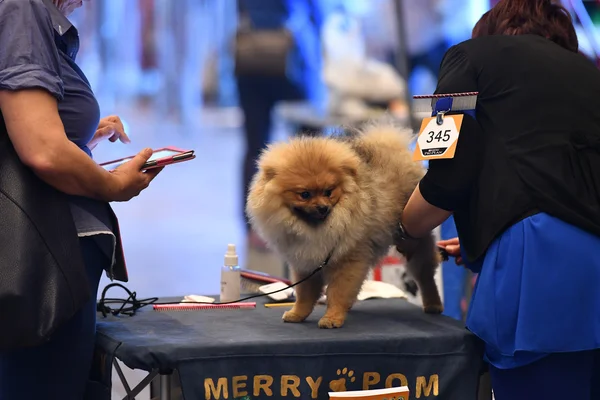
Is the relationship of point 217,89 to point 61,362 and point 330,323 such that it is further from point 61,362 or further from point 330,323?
point 61,362

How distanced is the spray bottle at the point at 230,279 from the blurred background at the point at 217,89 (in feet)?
6.31

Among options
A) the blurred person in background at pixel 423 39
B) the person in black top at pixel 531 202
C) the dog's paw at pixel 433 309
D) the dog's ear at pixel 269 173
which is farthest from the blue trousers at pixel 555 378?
the blurred person in background at pixel 423 39

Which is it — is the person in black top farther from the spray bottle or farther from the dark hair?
the spray bottle

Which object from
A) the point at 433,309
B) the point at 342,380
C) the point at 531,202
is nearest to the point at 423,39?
the point at 433,309

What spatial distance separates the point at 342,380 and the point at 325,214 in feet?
1.60

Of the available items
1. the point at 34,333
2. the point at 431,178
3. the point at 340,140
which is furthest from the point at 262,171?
the point at 34,333

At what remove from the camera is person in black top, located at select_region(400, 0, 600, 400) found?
159cm

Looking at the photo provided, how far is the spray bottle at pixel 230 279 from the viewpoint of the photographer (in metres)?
2.31

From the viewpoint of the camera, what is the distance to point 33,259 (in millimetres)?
1456

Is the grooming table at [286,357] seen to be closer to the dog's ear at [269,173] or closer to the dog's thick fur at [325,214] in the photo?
the dog's thick fur at [325,214]

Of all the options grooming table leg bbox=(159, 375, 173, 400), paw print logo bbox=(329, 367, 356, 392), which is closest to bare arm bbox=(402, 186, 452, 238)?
paw print logo bbox=(329, 367, 356, 392)

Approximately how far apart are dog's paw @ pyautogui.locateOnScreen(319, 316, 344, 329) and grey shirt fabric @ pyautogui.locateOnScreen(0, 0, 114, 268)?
59cm

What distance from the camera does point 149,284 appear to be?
13.8ft

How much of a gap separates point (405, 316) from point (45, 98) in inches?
47.6
